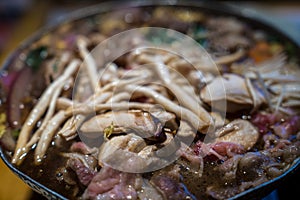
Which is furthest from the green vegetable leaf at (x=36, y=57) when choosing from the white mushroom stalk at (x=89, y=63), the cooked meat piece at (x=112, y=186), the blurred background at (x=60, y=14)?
the cooked meat piece at (x=112, y=186)

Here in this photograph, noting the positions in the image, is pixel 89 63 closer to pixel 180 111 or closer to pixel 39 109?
pixel 39 109

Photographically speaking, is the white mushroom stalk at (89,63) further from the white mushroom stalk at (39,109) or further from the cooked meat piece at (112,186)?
the cooked meat piece at (112,186)

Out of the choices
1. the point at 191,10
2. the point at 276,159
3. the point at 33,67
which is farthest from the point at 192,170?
the point at 191,10

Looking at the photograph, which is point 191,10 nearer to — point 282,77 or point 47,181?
point 282,77

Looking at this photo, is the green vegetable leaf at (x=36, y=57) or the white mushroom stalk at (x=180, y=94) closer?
the white mushroom stalk at (x=180, y=94)

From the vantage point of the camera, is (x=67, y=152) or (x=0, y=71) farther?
(x=0, y=71)

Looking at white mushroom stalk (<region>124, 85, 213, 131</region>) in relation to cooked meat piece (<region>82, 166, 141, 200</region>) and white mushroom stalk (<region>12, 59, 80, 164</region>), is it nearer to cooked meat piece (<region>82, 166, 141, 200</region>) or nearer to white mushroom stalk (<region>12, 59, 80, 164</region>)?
cooked meat piece (<region>82, 166, 141, 200</region>)

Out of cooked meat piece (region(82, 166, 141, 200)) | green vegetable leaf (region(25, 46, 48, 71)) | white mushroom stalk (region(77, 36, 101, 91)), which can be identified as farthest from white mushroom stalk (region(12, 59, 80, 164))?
cooked meat piece (region(82, 166, 141, 200))

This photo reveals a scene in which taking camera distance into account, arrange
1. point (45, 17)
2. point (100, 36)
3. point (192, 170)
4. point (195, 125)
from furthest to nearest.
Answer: point (45, 17) → point (100, 36) → point (195, 125) → point (192, 170)
